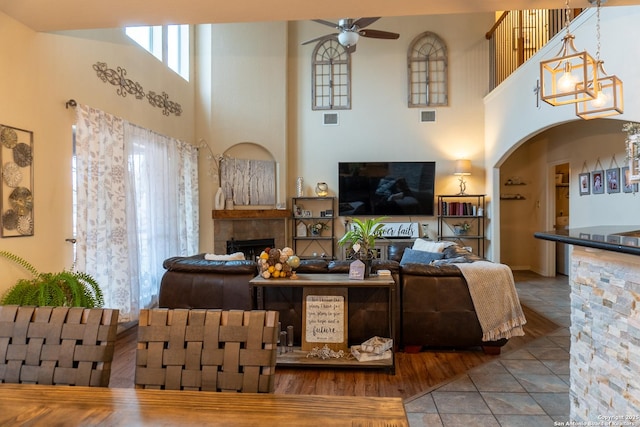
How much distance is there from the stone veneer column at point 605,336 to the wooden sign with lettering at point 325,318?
1716 mm

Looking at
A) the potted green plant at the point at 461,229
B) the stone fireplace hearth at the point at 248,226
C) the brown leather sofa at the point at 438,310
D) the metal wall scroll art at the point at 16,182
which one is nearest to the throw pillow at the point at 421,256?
the brown leather sofa at the point at 438,310

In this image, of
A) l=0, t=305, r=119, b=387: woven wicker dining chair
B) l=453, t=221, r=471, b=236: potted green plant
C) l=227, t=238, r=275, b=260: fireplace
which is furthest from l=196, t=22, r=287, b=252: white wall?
l=0, t=305, r=119, b=387: woven wicker dining chair

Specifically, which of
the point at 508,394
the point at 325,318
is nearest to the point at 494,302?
the point at 508,394

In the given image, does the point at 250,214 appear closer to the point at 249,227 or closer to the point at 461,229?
the point at 249,227

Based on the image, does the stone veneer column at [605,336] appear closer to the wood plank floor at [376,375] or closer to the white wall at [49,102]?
the wood plank floor at [376,375]

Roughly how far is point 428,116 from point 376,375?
216 inches

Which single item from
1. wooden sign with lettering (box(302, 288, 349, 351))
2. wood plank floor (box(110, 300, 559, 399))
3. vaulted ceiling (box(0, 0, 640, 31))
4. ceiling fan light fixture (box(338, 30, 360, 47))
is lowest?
wood plank floor (box(110, 300, 559, 399))

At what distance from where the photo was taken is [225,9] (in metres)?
2.71

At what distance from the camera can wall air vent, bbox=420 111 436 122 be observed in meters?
7.29

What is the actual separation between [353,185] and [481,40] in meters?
3.68

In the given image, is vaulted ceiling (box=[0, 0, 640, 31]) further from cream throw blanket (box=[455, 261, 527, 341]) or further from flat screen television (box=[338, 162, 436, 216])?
flat screen television (box=[338, 162, 436, 216])

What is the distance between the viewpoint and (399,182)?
7145 millimetres

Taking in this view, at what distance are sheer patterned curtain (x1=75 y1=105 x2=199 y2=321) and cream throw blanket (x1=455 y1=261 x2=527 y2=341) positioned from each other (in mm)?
3549

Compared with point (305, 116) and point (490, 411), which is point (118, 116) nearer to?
point (305, 116)
